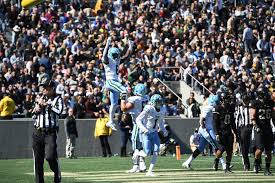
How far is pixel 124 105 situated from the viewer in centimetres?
2181

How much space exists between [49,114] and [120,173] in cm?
447

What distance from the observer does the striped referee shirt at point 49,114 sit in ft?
55.4

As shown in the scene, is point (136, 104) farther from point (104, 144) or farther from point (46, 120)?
point (104, 144)

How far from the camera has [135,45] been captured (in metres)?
35.3

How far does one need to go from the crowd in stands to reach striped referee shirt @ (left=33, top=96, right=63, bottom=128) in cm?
1425

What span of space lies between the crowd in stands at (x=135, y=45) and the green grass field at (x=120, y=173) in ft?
22.9

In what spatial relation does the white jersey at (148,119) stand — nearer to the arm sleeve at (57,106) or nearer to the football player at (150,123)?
the football player at (150,123)

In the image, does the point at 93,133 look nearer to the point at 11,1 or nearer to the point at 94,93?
the point at 94,93

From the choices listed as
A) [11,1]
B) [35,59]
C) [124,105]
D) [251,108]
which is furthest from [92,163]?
[11,1]

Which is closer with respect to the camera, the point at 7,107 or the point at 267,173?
the point at 267,173

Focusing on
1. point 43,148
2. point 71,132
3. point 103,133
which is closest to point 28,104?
point 71,132

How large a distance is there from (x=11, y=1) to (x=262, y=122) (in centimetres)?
1805

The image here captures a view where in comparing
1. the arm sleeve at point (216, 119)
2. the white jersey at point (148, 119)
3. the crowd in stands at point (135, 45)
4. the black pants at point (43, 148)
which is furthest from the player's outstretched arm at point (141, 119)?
the crowd in stands at point (135, 45)

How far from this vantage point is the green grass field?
1917cm
